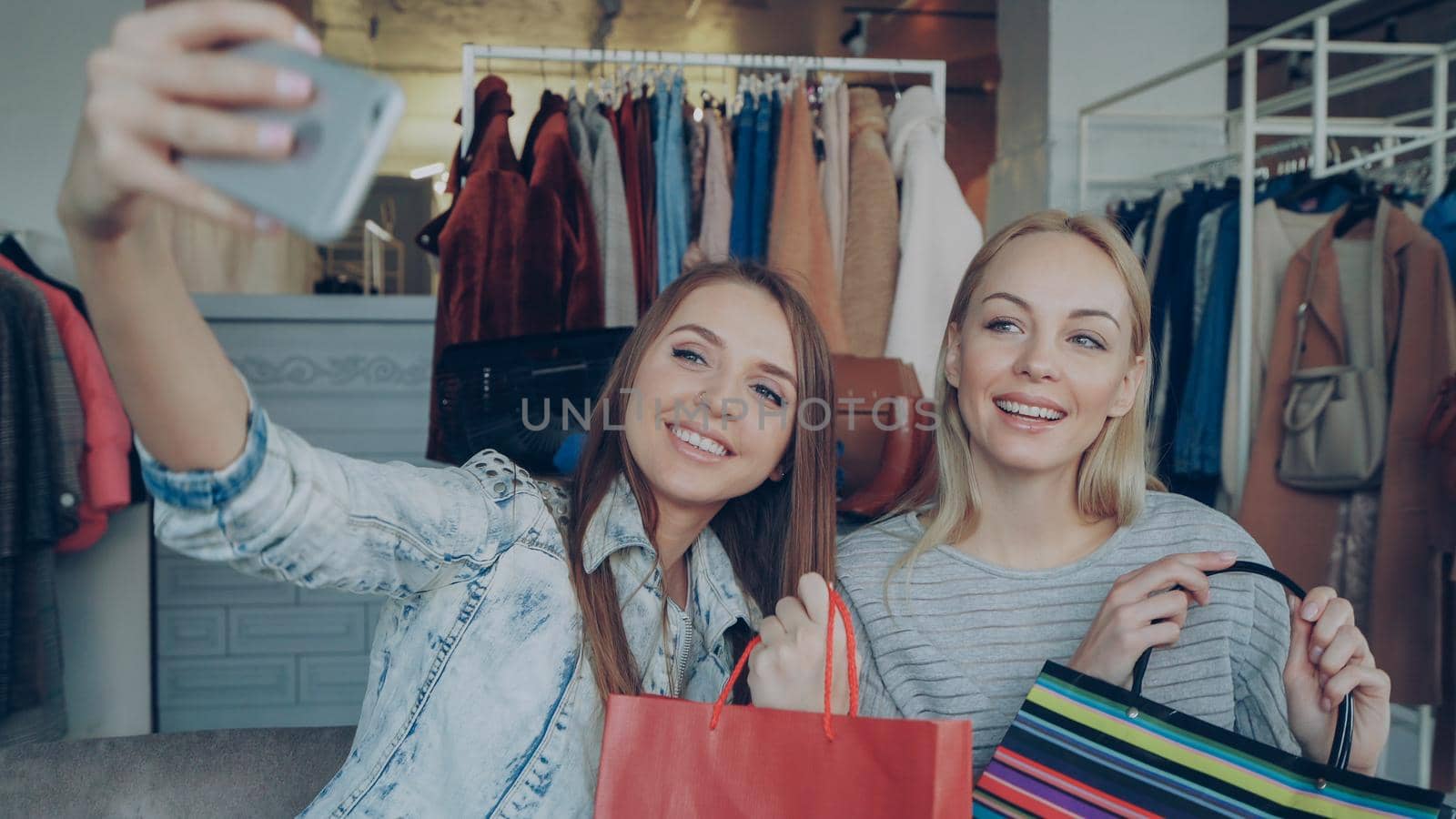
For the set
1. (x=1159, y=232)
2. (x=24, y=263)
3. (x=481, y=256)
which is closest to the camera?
(x=24, y=263)

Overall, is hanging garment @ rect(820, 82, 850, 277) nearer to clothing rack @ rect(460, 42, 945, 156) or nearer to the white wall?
clothing rack @ rect(460, 42, 945, 156)

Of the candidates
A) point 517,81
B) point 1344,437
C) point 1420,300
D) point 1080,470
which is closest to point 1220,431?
point 1344,437

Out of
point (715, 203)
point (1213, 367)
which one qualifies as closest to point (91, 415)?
point (715, 203)

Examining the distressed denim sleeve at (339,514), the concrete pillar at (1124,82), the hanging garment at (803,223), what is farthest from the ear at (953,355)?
the concrete pillar at (1124,82)

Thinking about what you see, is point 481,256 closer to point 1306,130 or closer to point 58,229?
point 58,229

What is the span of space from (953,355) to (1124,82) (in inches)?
136

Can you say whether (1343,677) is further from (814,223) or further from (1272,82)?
(1272,82)

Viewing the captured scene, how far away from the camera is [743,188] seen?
307 cm

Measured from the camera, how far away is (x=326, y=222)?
1.54 ft

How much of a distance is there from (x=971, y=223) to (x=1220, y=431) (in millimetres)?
937

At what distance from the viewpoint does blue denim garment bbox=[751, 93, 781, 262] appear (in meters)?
3.06

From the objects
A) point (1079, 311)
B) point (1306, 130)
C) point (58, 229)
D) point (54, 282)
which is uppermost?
point (1306, 130)

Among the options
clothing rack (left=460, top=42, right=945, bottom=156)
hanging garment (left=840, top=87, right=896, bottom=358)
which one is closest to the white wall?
clothing rack (left=460, top=42, right=945, bottom=156)

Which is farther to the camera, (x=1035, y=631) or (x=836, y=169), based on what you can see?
(x=836, y=169)
